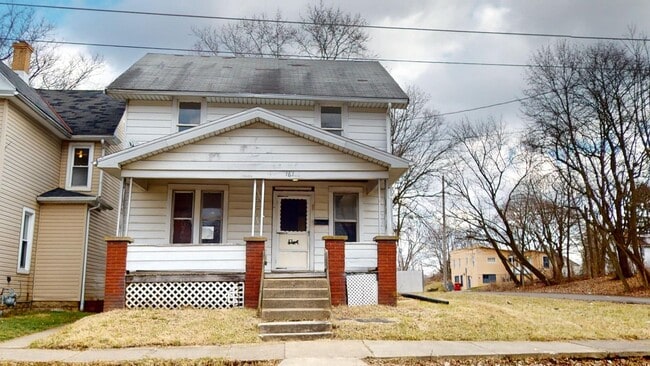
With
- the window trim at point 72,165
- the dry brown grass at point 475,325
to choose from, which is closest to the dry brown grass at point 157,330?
the dry brown grass at point 475,325

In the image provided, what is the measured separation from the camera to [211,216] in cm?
1422

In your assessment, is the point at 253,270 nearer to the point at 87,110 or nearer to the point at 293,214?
the point at 293,214

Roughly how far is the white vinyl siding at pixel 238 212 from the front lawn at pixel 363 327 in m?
3.62

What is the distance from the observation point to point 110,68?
2941cm

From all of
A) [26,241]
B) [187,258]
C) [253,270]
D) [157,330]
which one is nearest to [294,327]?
[157,330]

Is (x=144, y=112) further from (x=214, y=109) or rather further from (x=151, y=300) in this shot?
(x=151, y=300)

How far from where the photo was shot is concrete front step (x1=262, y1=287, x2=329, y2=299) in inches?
404

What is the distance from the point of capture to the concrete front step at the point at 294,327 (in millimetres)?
8641

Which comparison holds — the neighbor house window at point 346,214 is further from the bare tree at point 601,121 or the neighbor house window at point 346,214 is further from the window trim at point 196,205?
the bare tree at point 601,121

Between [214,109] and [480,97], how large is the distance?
1756cm

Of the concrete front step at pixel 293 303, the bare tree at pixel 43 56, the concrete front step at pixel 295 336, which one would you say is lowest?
the concrete front step at pixel 295 336

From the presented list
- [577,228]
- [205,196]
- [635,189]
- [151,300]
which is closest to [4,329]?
[151,300]

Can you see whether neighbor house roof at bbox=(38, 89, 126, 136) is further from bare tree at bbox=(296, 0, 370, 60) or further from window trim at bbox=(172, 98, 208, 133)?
bare tree at bbox=(296, 0, 370, 60)

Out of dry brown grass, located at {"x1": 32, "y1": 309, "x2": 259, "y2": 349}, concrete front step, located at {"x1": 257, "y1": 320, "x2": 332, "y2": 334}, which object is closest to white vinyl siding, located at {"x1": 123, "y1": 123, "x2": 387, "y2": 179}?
dry brown grass, located at {"x1": 32, "y1": 309, "x2": 259, "y2": 349}
